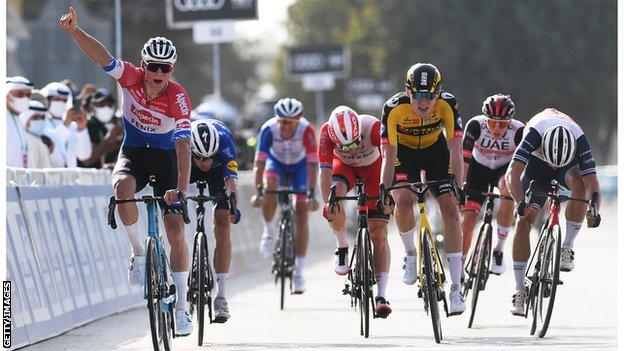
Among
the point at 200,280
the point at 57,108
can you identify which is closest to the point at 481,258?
the point at 200,280

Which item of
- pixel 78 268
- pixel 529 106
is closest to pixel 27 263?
pixel 78 268

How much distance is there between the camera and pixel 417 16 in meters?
74.1

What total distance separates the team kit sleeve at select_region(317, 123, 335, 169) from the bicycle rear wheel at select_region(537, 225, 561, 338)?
2022 mm

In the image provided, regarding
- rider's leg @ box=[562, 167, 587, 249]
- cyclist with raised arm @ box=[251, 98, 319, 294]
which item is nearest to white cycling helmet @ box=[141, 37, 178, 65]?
rider's leg @ box=[562, 167, 587, 249]

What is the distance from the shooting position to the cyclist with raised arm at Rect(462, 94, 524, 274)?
1544 centimetres

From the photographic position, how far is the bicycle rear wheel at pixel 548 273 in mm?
12758

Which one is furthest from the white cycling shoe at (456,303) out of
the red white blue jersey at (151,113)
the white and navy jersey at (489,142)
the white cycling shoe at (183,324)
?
the white and navy jersey at (489,142)

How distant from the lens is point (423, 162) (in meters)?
13.7

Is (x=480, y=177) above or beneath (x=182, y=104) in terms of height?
beneath

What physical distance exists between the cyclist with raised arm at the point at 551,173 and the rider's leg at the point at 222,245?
2198 mm

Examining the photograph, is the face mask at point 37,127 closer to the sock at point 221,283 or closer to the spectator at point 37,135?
the spectator at point 37,135

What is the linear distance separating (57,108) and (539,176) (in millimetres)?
6633

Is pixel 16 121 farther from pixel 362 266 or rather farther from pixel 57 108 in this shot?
pixel 362 266

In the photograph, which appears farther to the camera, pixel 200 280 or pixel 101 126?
pixel 101 126
